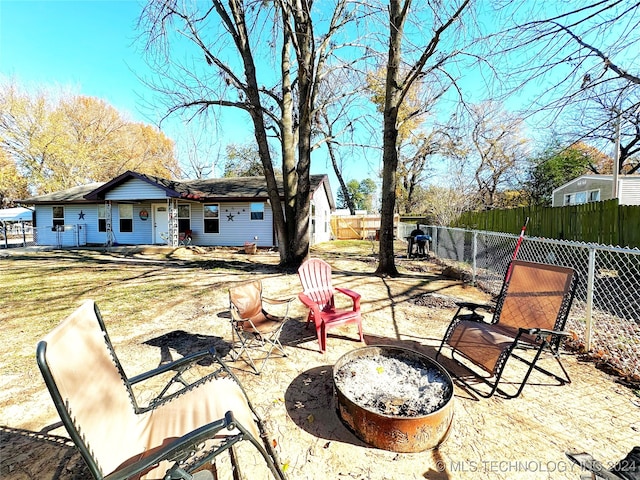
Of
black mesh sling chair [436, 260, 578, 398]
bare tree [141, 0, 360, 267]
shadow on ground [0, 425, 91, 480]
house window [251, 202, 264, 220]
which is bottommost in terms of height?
shadow on ground [0, 425, 91, 480]

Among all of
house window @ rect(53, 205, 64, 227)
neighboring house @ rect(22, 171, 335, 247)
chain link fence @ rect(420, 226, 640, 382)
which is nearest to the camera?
chain link fence @ rect(420, 226, 640, 382)

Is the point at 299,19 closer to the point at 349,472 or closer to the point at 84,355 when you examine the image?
the point at 84,355

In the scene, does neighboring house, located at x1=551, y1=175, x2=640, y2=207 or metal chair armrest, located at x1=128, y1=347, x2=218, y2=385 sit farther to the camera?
neighboring house, located at x1=551, y1=175, x2=640, y2=207

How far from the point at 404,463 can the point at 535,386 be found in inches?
70.5

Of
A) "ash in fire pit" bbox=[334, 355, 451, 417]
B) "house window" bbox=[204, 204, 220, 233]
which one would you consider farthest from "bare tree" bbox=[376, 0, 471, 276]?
A: "house window" bbox=[204, 204, 220, 233]

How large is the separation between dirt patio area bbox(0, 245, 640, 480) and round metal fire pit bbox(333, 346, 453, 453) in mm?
90

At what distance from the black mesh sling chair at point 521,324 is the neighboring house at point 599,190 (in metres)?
15.2

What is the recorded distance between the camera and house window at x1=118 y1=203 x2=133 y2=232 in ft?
51.2

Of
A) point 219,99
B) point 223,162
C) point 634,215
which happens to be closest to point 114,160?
point 223,162

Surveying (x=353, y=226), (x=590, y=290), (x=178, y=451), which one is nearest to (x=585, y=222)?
(x=590, y=290)

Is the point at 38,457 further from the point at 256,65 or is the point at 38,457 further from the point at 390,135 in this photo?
the point at 256,65

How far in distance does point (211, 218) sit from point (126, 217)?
4.78 metres

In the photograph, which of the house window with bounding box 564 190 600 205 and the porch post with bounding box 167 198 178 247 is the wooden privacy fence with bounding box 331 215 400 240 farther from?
the porch post with bounding box 167 198 178 247

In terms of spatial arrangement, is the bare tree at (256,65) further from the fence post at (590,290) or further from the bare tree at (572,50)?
the fence post at (590,290)
